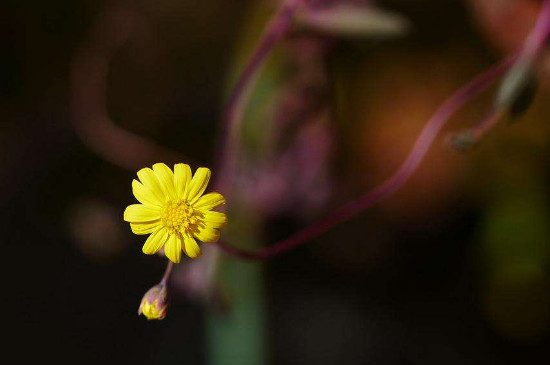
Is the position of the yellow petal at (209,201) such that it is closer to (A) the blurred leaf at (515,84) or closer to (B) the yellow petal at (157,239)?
(B) the yellow petal at (157,239)

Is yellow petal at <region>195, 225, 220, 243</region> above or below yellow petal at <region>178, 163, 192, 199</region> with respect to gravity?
below

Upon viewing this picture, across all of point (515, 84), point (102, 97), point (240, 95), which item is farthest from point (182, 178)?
point (102, 97)

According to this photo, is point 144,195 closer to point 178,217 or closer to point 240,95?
point 178,217

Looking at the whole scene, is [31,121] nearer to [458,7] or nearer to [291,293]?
[291,293]

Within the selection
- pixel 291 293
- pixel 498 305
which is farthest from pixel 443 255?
pixel 291 293

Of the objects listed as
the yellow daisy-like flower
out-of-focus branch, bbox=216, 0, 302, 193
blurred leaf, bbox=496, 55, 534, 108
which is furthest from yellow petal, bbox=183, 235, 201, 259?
blurred leaf, bbox=496, 55, 534, 108

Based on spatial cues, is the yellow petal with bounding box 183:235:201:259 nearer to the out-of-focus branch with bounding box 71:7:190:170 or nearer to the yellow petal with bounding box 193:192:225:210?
the yellow petal with bounding box 193:192:225:210
